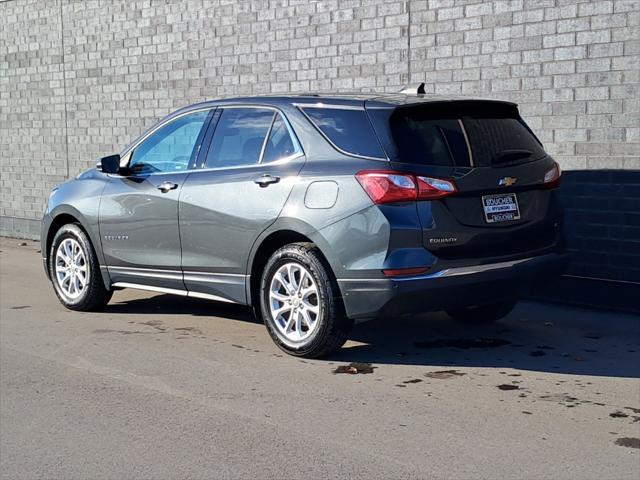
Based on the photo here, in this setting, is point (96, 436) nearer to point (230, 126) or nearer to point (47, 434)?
point (47, 434)

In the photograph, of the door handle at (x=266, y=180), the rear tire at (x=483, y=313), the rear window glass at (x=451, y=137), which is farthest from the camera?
the rear tire at (x=483, y=313)

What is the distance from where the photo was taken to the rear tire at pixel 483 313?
819cm

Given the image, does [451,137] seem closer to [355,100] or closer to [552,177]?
[355,100]

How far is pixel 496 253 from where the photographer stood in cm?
688

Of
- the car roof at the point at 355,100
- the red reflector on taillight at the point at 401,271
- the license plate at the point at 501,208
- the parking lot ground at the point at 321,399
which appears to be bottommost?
the parking lot ground at the point at 321,399

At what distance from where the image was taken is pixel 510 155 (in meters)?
7.11

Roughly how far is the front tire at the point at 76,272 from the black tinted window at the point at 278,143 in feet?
7.54

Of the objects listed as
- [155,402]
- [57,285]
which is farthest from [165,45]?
[155,402]

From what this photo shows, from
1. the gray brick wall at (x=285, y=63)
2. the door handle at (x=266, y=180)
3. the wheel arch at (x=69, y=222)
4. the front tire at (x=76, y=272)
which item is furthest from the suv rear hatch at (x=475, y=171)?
the front tire at (x=76, y=272)

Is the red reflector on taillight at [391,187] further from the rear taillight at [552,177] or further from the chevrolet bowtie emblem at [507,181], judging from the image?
the rear taillight at [552,177]

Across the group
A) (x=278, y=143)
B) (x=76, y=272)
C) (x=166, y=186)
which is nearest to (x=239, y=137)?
(x=278, y=143)

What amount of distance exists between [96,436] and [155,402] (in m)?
0.70

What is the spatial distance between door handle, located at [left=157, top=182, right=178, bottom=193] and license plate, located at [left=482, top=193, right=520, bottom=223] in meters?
2.57

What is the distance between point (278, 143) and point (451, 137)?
1.30m
